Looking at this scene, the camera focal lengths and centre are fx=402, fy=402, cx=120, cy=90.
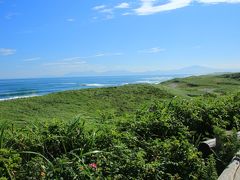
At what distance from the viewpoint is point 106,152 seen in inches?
179

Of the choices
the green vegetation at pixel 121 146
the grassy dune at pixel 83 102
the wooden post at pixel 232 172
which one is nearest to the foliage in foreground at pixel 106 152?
the green vegetation at pixel 121 146

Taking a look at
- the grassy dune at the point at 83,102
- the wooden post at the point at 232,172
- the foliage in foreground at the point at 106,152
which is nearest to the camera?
the foliage in foreground at the point at 106,152

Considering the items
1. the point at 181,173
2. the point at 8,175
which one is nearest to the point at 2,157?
the point at 8,175

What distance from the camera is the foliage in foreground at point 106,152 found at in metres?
4.08

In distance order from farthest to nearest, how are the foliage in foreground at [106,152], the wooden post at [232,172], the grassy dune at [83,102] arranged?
the grassy dune at [83,102] < the wooden post at [232,172] < the foliage in foreground at [106,152]

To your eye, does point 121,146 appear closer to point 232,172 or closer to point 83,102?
point 232,172

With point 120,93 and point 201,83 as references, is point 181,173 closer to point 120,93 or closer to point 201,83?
point 120,93

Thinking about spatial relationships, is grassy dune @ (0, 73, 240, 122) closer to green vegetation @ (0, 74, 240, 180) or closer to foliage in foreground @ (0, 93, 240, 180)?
green vegetation @ (0, 74, 240, 180)

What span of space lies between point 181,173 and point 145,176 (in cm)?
84

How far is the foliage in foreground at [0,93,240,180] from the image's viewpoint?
4.08 m

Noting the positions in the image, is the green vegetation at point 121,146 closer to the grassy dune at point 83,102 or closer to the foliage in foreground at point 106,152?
the foliage in foreground at point 106,152

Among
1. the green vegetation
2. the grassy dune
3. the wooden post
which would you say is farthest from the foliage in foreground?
the grassy dune

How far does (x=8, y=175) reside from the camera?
4.00 metres

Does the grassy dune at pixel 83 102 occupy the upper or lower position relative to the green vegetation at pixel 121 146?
lower
